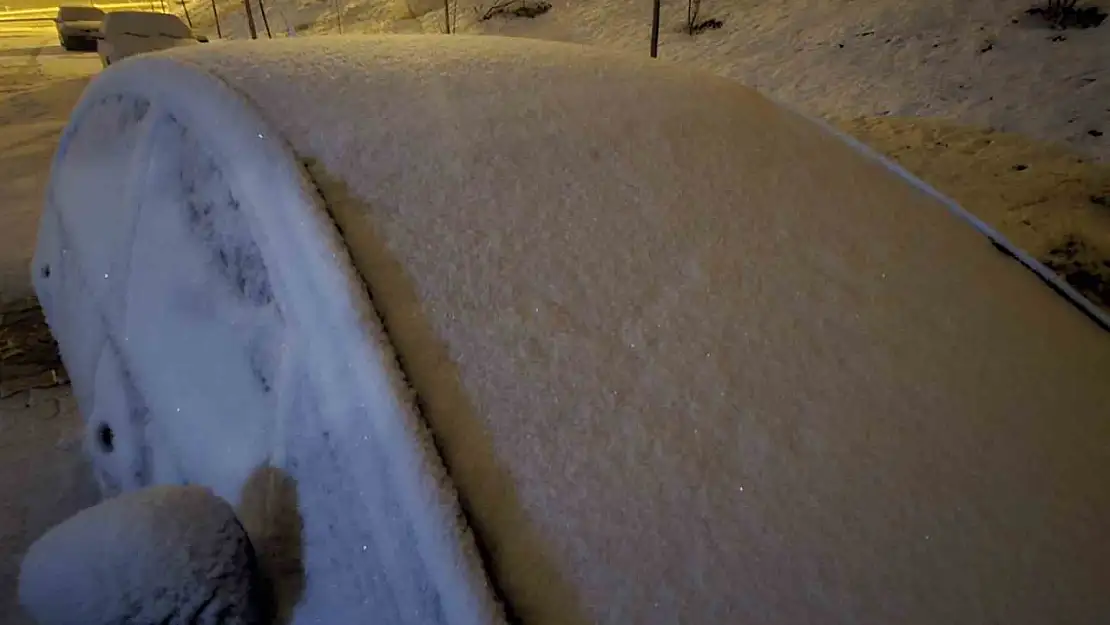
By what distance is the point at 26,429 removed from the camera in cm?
164

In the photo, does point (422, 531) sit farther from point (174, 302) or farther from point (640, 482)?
Answer: point (174, 302)

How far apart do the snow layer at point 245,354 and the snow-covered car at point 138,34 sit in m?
3.81

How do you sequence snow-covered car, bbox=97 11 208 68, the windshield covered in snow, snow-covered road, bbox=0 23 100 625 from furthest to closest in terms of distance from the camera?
the windshield covered in snow → snow-covered car, bbox=97 11 208 68 → snow-covered road, bbox=0 23 100 625

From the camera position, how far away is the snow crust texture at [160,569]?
85 centimetres

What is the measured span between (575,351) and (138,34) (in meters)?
4.90

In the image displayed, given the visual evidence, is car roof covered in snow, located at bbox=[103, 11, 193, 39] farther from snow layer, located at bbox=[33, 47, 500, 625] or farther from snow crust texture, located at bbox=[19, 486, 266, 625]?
snow crust texture, located at bbox=[19, 486, 266, 625]

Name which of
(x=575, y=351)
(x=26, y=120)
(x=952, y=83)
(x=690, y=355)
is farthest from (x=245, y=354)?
(x=952, y=83)

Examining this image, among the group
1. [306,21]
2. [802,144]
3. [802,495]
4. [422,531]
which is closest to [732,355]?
[802,495]

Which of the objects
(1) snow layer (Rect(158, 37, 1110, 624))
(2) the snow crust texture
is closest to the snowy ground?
(1) snow layer (Rect(158, 37, 1110, 624))

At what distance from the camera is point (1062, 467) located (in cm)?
93

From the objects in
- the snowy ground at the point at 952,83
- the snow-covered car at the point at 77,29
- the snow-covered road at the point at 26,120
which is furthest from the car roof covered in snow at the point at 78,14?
the snowy ground at the point at 952,83

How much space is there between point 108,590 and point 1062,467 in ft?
3.48

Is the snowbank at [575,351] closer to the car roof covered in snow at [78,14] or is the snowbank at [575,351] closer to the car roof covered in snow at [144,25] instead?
the car roof covered in snow at [144,25]

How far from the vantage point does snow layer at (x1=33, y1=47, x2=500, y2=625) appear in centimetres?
76
